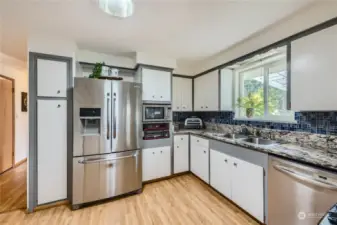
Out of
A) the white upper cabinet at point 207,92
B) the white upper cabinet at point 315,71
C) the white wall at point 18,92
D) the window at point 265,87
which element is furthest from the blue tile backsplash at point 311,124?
the white wall at point 18,92

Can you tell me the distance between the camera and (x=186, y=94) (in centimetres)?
369

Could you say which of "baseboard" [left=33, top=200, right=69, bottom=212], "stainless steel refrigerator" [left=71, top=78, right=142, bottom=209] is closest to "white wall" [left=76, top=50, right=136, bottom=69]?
"stainless steel refrigerator" [left=71, top=78, right=142, bottom=209]

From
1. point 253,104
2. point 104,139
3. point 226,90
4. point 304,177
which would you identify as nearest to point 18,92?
point 104,139

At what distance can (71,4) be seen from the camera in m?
1.55

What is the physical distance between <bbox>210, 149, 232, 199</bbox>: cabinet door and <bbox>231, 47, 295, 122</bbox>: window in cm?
88

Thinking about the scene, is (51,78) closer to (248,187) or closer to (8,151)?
(8,151)

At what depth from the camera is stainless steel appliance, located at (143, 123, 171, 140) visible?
2.86 metres

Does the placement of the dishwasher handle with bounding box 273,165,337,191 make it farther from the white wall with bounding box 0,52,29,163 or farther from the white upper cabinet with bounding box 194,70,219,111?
the white wall with bounding box 0,52,29,163

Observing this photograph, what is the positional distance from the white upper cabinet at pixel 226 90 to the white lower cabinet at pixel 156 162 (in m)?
1.35

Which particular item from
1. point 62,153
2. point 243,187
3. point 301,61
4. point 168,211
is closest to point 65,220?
point 62,153

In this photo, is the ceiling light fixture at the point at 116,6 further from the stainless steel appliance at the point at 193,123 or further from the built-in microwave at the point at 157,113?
the stainless steel appliance at the point at 193,123

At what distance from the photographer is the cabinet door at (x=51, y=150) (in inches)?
83.4

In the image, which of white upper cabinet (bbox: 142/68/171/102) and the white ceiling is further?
white upper cabinet (bbox: 142/68/171/102)

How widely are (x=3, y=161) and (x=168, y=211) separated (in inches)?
145
